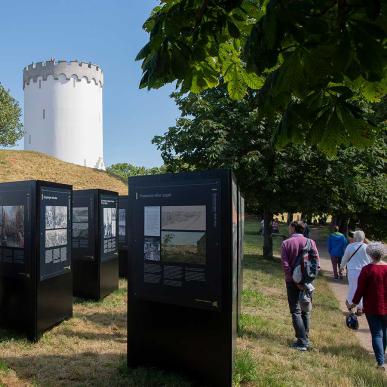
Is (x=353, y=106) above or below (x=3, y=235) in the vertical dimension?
above

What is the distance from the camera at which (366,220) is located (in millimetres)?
30594

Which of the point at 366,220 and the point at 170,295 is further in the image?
the point at 366,220

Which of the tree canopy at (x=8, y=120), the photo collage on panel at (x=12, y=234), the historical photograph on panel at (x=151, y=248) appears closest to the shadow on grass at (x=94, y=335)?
the photo collage on panel at (x=12, y=234)

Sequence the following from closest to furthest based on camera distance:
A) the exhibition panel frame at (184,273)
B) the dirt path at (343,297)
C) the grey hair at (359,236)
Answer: the exhibition panel frame at (184,273) < the dirt path at (343,297) < the grey hair at (359,236)

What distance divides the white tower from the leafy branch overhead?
45559 millimetres

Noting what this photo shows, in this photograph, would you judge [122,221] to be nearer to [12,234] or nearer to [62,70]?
[12,234]

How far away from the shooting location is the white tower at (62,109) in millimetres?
46781

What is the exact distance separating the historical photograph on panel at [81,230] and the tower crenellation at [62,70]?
1609 inches

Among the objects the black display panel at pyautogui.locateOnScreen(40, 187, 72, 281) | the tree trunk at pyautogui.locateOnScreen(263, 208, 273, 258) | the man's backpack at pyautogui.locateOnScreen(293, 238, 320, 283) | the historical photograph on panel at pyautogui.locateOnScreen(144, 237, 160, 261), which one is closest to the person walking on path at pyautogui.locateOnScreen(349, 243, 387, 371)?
the man's backpack at pyautogui.locateOnScreen(293, 238, 320, 283)

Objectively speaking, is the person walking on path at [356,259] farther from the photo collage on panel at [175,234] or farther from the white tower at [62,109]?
the white tower at [62,109]

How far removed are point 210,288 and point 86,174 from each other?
3177cm

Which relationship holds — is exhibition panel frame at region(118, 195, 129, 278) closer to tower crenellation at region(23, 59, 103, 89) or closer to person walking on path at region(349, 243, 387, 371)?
person walking on path at region(349, 243, 387, 371)

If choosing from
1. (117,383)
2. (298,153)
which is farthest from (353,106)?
(298,153)

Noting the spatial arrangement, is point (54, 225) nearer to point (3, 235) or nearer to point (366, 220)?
point (3, 235)
